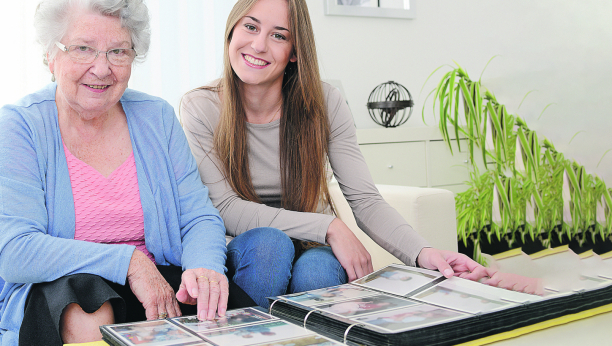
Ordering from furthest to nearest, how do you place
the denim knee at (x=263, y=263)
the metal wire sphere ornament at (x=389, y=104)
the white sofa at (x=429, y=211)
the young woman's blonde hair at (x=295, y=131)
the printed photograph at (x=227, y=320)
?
the metal wire sphere ornament at (x=389, y=104), the white sofa at (x=429, y=211), the young woman's blonde hair at (x=295, y=131), the denim knee at (x=263, y=263), the printed photograph at (x=227, y=320)

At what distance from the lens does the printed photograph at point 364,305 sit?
2.13 feet

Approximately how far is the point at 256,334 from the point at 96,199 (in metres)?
0.55

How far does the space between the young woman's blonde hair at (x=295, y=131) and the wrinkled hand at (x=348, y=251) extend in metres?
0.17

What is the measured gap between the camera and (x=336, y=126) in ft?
4.26

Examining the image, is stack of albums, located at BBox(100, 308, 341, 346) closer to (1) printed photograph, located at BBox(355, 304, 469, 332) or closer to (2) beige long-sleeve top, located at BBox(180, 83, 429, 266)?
(1) printed photograph, located at BBox(355, 304, 469, 332)

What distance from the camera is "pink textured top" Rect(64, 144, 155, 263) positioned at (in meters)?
1.00

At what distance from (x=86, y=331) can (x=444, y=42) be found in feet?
9.18

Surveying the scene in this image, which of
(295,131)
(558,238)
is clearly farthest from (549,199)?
(295,131)

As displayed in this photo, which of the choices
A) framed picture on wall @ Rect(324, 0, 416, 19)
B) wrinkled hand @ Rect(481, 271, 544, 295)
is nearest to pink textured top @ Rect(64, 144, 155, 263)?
wrinkled hand @ Rect(481, 271, 544, 295)

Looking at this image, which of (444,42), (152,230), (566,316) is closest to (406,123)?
(444,42)

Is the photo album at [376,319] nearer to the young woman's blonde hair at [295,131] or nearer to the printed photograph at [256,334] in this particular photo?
the printed photograph at [256,334]

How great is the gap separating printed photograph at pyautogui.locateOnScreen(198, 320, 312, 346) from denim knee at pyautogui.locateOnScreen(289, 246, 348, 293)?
0.36 meters

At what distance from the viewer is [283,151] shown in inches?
50.4

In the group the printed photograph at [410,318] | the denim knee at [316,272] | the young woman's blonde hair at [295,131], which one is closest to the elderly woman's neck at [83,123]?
the young woman's blonde hair at [295,131]
